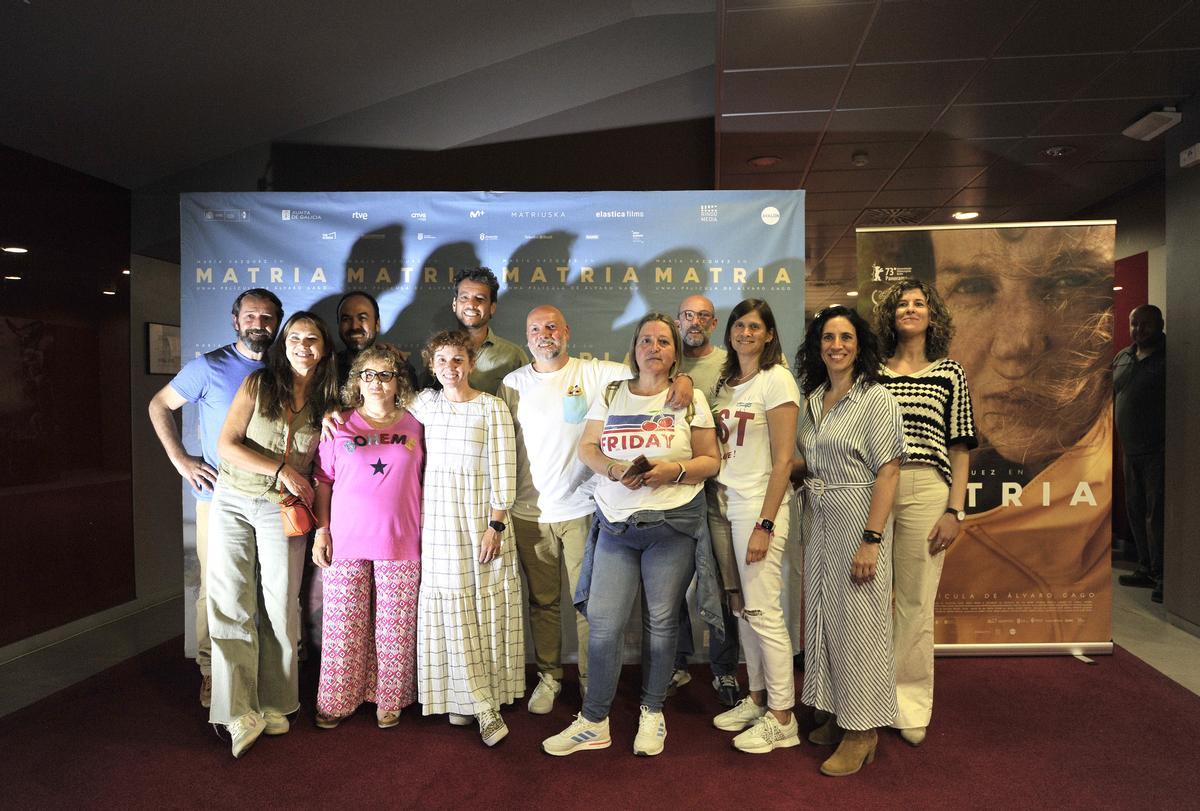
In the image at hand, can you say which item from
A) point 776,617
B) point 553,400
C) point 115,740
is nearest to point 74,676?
point 115,740

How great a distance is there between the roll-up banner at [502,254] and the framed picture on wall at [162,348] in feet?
4.19

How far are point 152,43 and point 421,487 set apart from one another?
106 inches

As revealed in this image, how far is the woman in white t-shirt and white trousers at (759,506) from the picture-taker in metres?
2.67

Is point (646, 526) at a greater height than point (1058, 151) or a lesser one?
lesser

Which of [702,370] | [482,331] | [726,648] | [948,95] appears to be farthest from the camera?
[948,95]

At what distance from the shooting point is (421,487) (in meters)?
2.90

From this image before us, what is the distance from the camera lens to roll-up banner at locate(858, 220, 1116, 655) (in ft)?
11.8

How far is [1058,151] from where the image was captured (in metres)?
5.48

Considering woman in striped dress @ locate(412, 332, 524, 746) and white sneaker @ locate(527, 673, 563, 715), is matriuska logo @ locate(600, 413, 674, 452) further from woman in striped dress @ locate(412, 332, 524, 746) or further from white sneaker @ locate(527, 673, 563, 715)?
white sneaker @ locate(527, 673, 563, 715)

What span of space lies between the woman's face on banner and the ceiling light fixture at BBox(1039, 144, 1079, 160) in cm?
232

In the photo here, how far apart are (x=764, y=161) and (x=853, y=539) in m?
3.99

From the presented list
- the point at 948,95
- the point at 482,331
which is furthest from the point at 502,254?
the point at 948,95

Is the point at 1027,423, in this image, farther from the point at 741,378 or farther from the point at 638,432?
the point at 638,432

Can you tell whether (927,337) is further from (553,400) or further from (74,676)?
(74,676)
